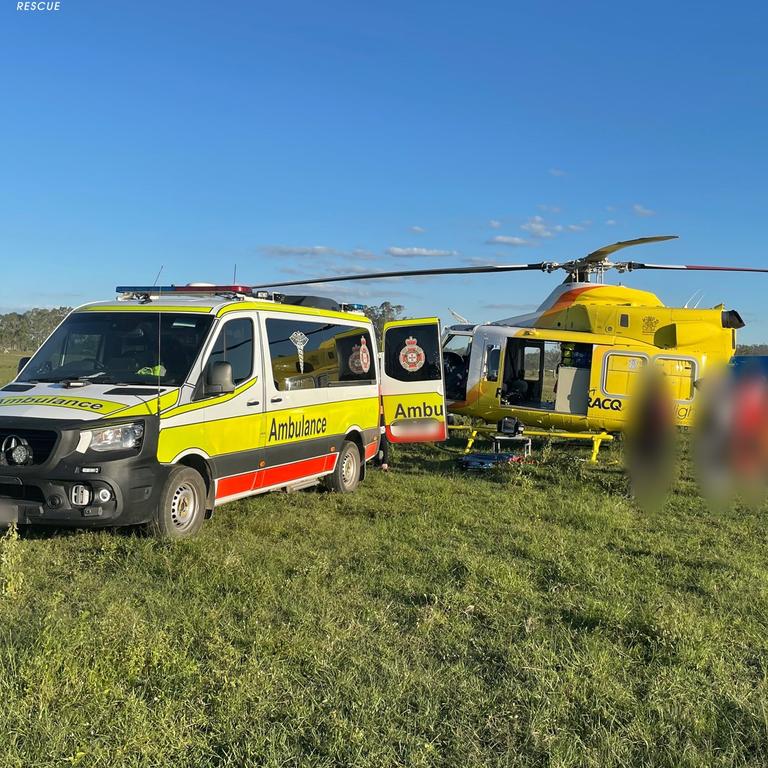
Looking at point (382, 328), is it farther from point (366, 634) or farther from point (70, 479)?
point (366, 634)

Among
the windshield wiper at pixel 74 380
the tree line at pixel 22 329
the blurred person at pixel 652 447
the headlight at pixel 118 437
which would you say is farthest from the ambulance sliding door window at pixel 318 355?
the tree line at pixel 22 329

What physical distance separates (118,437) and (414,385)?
213 inches

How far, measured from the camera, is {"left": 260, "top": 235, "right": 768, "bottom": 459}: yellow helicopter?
1023cm

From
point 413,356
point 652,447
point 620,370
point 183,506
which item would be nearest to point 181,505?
point 183,506

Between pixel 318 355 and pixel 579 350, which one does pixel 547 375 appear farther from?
pixel 318 355

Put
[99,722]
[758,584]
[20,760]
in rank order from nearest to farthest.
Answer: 1. [20,760]
2. [99,722]
3. [758,584]

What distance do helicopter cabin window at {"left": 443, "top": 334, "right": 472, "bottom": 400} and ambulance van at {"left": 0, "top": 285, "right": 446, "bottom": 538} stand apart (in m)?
3.26

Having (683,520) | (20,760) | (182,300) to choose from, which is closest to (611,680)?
(20,760)

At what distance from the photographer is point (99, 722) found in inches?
119

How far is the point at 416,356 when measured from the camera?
1027 centimetres

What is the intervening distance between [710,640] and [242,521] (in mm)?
4362

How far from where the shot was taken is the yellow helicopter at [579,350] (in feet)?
33.6

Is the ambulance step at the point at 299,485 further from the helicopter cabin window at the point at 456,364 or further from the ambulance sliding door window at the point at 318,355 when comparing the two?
the helicopter cabin window at the point at 456,364

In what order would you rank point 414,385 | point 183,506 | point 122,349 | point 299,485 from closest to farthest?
point 183,506
point 122,349
point 299,485
point 414,385
